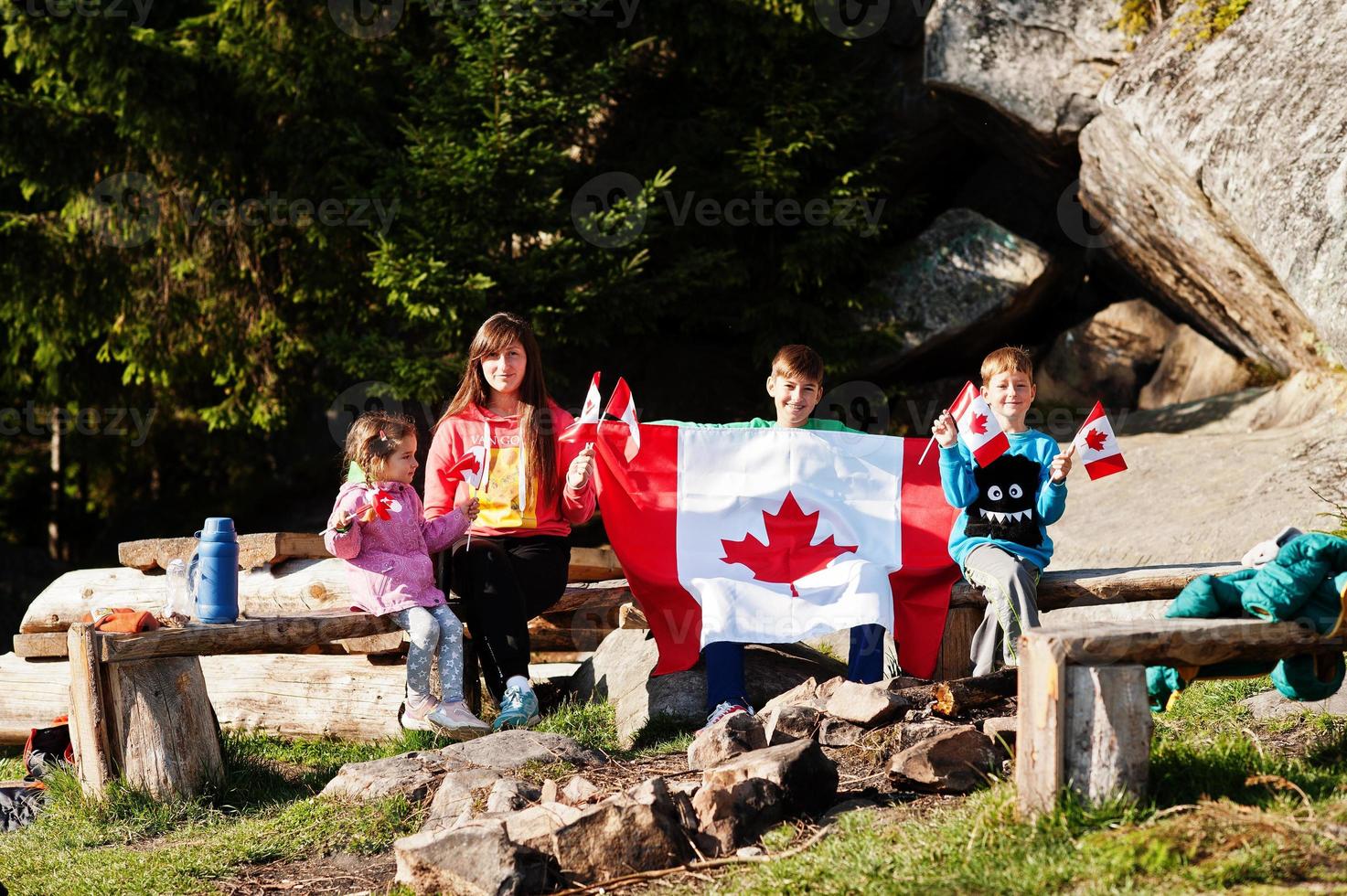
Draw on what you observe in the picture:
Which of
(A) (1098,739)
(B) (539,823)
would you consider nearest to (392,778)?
(B) (539,823)

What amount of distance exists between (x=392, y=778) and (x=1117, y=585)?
3.45 meters

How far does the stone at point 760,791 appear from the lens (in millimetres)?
4328

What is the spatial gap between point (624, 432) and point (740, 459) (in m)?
0.62

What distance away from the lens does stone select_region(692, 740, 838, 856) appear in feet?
14.2

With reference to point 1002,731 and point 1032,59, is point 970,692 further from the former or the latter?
point 1032,59

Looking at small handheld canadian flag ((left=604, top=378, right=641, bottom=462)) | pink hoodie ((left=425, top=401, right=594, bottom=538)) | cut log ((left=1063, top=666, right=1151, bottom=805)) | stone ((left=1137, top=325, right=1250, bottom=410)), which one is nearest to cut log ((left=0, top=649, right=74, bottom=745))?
pink hoodie ((left=425, top=401, right=594, bottom=538))

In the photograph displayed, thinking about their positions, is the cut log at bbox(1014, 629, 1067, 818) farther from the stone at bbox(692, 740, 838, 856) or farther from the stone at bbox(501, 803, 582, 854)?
the stone at bbox(501, 803, 582, 854)

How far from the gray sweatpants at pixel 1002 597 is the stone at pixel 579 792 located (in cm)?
205

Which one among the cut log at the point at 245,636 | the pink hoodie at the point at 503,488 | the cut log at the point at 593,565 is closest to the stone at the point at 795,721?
the pink hoodie at the point at 503,488

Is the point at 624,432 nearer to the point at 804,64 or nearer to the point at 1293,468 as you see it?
the point at 1293,468

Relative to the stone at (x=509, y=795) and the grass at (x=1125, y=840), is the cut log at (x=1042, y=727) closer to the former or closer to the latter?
the grass at (x=1125, y=840)

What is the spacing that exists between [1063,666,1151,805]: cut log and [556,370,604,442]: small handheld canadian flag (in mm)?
3082

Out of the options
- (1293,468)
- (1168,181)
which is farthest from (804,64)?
(1293,468)

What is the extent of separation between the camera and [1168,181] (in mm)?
9297
